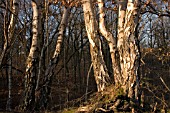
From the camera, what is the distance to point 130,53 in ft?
18.1

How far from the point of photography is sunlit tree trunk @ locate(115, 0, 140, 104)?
17.7 feet

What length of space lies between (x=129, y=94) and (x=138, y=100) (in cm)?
25

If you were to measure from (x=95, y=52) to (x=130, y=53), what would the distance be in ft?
3.64

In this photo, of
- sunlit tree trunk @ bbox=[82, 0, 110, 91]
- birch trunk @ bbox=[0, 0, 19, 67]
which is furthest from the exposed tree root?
birch trunk @ bbox=[0, 0, 19, 67]

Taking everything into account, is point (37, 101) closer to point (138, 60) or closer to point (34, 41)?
point (34, 41)

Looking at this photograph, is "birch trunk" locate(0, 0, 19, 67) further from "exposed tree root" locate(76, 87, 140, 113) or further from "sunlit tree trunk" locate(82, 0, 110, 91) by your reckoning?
"exposed tree root" locate(76, 87, 140, 113)

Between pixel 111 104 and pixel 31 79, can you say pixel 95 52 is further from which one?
pixel 31 79

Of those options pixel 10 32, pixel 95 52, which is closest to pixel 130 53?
pixel 95 52

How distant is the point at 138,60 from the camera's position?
553cm

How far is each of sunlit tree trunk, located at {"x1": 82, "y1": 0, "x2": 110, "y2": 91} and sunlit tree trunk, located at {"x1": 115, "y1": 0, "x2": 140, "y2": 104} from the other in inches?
28.2

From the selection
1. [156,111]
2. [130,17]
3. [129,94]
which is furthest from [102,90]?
[130,17]

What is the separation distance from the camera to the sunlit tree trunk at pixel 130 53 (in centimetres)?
541

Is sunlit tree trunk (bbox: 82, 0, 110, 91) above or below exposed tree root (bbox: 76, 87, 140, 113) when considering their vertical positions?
above

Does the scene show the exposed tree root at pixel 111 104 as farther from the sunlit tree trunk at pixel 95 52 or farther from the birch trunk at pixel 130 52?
the sunlit tree trunk at pixel 95 52
